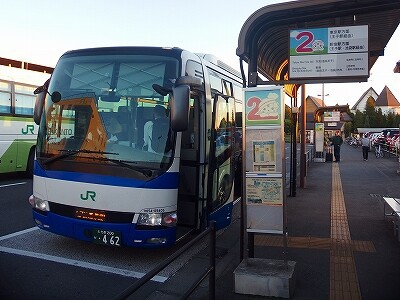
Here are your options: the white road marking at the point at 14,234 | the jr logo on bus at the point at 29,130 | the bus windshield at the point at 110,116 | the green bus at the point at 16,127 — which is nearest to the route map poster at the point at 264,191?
the bus windshield at the point at 110,116

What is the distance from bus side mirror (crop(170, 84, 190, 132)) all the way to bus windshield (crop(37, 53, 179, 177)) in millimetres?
320

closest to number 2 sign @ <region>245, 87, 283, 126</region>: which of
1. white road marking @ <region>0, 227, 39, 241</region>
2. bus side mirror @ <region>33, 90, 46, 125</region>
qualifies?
bus side mirror @ <region>33, 90, 46, 125</region>

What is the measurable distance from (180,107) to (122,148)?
94 centimetres

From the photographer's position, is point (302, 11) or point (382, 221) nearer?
point (302, 11)

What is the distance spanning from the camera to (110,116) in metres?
5.52

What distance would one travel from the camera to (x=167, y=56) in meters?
5.73

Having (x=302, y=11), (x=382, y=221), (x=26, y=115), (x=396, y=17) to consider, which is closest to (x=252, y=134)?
(x=302, y=11)

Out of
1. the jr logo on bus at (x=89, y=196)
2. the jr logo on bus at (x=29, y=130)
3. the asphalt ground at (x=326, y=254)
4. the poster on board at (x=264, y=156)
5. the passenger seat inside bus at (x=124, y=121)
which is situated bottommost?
the asphalt ground at (x=326, y=254)

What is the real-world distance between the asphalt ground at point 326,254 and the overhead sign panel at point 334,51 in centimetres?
234

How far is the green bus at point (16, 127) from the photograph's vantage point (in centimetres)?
1271

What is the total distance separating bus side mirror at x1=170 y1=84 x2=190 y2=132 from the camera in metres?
5.17

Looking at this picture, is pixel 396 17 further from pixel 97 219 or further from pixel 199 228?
pixel 97 219

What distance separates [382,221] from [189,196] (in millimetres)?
4481

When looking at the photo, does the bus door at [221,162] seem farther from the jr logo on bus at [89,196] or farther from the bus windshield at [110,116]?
the jr logo on bus at [89,196]
